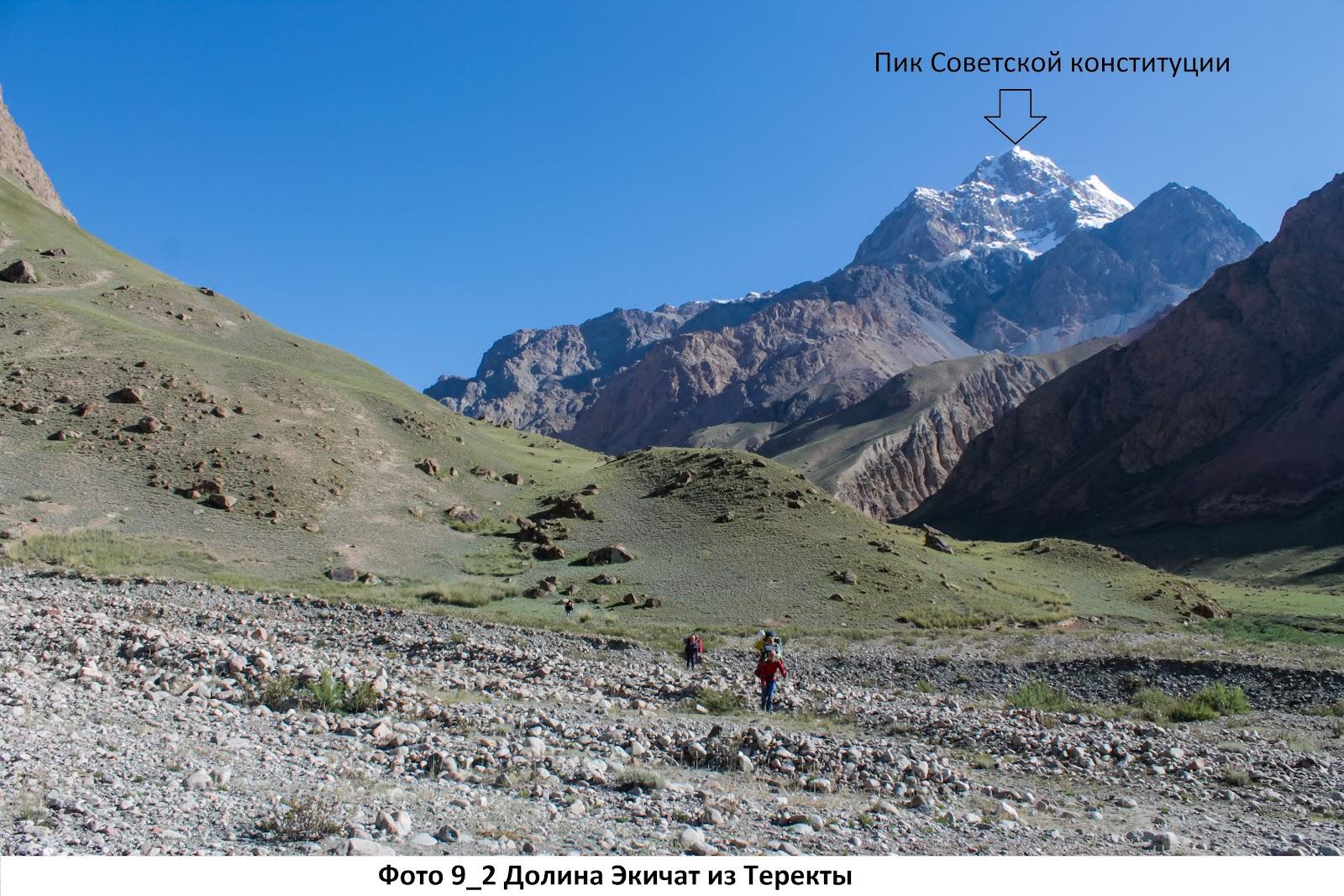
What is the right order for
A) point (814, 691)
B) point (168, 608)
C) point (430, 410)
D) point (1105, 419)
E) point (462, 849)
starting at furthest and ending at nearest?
point (1105, 419)
point (430, 410)
point (168, 608)
point (814, 691)
point (462, 849)

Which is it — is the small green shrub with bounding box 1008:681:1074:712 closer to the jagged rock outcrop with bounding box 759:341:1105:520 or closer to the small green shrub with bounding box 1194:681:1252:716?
the small green shrub with bounding box 1194:681:1252:716

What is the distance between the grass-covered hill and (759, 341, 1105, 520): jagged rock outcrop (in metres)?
65.6

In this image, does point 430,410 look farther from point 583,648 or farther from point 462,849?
point 462,849

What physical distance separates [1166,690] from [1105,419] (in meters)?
104

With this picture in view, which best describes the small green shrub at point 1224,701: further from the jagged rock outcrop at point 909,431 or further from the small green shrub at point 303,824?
the jagged rock outcrop at point 909,431

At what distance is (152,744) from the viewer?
32.3ft

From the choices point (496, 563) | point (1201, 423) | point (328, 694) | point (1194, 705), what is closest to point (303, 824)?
point (328, 694)

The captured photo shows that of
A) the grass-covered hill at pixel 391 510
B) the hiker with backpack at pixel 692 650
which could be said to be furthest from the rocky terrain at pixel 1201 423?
the hiker with backpack at pixel 692 650

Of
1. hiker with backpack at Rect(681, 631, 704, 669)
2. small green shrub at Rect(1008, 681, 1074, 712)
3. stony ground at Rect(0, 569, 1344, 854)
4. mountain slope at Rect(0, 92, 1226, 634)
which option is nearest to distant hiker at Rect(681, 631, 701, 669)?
hiker with backpack at Rect(681, 631, 704, 669)

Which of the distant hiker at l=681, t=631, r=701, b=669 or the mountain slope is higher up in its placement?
the mountain slope

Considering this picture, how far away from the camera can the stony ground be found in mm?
7980

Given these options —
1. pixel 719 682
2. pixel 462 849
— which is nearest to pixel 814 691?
pixel 719 682

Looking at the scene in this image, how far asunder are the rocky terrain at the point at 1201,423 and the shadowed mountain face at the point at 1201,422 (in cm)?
16

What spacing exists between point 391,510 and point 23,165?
9109 cm
